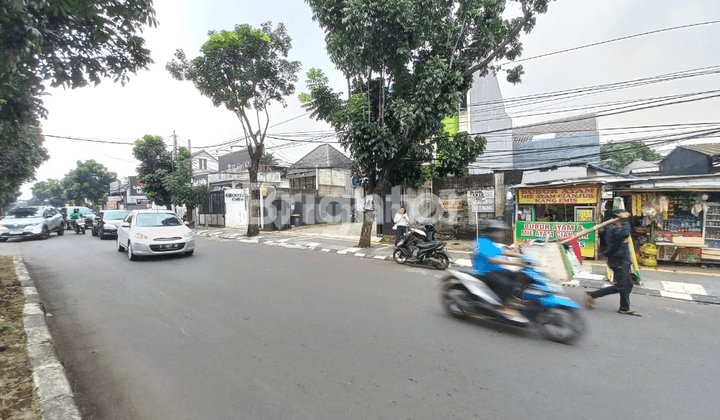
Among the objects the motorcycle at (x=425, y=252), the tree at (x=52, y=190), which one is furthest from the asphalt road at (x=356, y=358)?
the tree at (x=52, y=190)

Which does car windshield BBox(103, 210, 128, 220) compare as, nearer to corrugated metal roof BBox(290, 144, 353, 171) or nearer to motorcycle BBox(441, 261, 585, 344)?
corrugated metal roof BBox(290, 144, 353, 171)

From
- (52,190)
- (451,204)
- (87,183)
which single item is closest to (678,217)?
(451,204)

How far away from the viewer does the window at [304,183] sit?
28375 mm

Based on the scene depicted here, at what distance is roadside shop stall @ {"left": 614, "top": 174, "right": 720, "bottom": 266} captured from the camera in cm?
820

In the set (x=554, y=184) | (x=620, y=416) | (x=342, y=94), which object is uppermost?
(x=342, y=94)

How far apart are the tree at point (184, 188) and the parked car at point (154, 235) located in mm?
11916

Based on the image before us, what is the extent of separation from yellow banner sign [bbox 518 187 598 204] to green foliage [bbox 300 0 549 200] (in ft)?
7.48

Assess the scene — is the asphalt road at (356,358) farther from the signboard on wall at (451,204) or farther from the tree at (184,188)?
the tree at (184,188)

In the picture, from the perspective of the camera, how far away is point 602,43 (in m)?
9.34

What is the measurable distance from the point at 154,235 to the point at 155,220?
→ 1.05 metres

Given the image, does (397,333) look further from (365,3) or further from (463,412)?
(365,3)

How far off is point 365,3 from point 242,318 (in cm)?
855

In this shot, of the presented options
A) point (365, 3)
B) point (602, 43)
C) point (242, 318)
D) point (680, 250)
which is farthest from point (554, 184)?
point (242, 318)

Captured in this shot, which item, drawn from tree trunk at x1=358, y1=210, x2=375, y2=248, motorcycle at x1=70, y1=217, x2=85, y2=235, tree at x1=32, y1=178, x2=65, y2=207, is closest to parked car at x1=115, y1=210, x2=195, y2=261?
tree trunk at x1=358, y1=210, x2=375, y2=248
